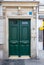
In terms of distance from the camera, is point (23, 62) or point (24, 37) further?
point (24, 37)

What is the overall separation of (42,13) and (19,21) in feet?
4.66

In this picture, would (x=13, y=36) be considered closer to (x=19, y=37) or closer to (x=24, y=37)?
(x=19, y=37)

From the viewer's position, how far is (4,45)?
8.78m

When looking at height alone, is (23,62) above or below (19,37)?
below

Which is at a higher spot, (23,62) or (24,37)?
(24,37)

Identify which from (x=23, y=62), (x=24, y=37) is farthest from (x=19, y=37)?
(x=23, y=62)

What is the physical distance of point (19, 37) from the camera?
8.97 metres

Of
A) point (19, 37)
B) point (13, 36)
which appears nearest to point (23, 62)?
Answer: point (19, 37)

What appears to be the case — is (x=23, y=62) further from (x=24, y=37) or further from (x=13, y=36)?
(x=13, y=36)

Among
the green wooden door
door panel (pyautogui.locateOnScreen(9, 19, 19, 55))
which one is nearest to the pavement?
the green wooden door

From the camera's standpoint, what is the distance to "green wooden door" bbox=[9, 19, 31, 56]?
29.3ft

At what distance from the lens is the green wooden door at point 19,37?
895 cm

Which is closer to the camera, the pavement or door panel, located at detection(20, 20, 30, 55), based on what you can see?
the pavement

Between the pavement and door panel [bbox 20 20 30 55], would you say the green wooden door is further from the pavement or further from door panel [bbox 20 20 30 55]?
the pavement
